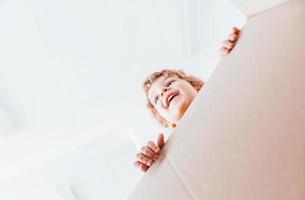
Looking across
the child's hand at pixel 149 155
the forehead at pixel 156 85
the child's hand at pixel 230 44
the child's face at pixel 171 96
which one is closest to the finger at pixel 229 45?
the child's hand at pixel 230 44

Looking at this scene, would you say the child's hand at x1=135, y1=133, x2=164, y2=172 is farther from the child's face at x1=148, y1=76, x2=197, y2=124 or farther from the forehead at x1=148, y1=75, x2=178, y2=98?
the forehead at x1=148, y1=75, x2=178, y2=98

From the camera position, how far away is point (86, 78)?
1.54m

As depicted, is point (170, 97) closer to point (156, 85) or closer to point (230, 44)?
point (156, 85)

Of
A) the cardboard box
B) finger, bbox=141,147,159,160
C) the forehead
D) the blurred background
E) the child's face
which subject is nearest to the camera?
the cardboard box

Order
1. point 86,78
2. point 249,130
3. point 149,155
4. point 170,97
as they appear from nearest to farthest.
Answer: point 249,130, point 149,155, point 170,97, point 86,78

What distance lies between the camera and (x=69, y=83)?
1521 mm

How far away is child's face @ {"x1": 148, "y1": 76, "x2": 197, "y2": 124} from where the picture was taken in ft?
3.28

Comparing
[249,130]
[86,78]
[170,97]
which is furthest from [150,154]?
[86,78]

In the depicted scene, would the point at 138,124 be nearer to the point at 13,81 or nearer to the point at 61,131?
the point at 61,131

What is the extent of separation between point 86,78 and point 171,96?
64 cm

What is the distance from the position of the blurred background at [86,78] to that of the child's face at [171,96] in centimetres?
39

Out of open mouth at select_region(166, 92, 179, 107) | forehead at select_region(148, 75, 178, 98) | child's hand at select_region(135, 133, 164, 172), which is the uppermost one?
forehead at select_region(148, 75, 178, 98)

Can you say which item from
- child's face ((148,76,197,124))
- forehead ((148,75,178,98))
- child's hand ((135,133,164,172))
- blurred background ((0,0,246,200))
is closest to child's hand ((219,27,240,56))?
child's hand ((135,133,164,172))

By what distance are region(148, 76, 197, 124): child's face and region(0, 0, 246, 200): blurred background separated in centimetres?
39
